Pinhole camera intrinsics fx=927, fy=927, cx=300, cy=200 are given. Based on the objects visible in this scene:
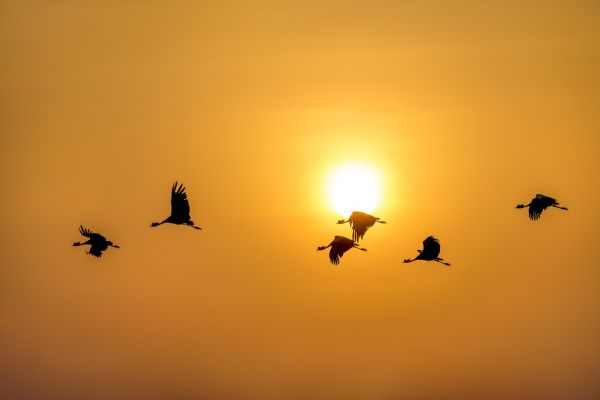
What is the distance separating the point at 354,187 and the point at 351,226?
1.85 m

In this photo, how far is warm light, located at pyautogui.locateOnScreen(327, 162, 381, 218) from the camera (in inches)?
767

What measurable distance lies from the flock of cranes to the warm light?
0.58 meters

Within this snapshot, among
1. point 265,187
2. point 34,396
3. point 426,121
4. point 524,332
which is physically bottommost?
point 34,396

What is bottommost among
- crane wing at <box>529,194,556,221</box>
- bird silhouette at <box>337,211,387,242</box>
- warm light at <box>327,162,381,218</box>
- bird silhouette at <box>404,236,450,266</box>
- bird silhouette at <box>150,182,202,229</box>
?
bird silhouette at <box>150,182,202,229</box>

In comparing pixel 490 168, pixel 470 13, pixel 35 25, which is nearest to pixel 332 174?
pixel 490 168

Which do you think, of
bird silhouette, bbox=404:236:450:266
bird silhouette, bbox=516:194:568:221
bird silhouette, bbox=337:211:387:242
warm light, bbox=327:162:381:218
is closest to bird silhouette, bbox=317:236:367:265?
bird silhouette, bbox=337:211:387:242

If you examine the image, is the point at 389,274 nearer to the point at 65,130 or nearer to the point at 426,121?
the point at 426,121

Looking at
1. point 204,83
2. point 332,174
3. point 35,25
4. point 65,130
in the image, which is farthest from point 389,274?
point 35,25

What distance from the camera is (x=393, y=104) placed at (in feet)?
64.6

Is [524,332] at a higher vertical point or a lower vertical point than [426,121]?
lower

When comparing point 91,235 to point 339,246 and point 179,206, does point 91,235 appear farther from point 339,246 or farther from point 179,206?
point 339,246

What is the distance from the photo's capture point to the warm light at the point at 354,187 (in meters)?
19.5

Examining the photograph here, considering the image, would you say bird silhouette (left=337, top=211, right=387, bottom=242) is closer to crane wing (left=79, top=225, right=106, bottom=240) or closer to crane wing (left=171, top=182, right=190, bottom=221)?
crane wing (left=171, top=182, right=190, bottom=221)

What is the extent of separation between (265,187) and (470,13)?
576 cm
